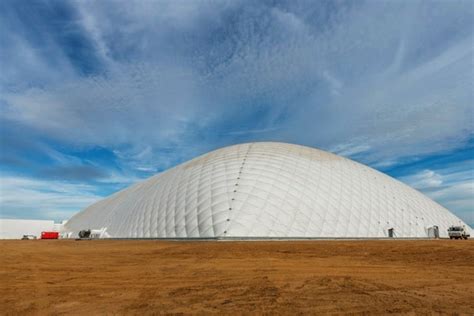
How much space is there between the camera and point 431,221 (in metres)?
30.1

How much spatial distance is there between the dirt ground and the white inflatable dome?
5.95 meters

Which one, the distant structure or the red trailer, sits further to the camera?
the distant structure

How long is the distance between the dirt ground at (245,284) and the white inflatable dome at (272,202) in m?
5.95

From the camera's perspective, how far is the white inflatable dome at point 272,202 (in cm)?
2142

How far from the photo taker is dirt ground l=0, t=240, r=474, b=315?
694 cm

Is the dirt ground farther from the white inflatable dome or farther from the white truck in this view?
the white truck

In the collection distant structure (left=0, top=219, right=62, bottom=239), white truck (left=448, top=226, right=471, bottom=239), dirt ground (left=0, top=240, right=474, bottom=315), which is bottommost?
dirt ground (left=0, top=240, right=474, bottom=315)

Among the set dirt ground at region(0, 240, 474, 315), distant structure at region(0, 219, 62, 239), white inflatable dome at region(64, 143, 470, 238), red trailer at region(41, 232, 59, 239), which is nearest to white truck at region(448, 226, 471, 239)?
white inflatable dome at region(64, 143, 470, 238)

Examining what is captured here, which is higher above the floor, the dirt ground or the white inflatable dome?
the white inflatable dome

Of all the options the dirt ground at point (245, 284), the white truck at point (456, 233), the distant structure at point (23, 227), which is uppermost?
the distant structure at point (23, 227)

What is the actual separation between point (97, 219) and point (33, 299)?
99.0ft

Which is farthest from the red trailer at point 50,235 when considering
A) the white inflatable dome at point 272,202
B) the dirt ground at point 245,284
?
the dirt ground at point 245,284

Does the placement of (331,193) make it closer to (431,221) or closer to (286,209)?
(286,209)

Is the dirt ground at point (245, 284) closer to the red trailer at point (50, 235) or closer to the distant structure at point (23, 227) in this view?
the red trailer at point (50, 235)
